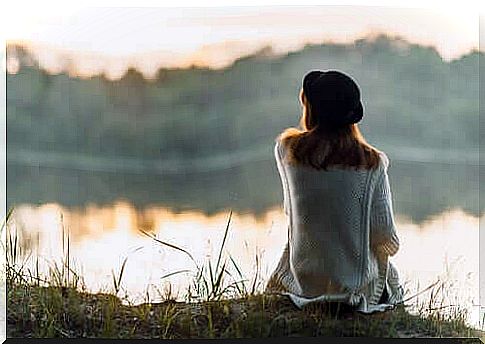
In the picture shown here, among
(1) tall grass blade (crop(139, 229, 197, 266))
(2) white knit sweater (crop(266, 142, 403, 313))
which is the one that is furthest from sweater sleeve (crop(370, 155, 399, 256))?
(1) tall grass blade (crop(139, 229, 197, 266))

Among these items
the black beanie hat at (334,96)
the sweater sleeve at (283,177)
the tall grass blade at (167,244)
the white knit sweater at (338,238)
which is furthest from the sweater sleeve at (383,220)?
the tall grass blade at (167,244)

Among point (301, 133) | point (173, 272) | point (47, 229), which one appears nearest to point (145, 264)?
point (173, 272)

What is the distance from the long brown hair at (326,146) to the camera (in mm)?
4817

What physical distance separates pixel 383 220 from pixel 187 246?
87cm

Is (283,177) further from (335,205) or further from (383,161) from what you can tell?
(383,161)

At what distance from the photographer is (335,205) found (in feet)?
15.8

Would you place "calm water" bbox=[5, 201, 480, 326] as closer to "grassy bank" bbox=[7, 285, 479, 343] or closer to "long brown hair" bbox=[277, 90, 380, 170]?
"grassy bank" bbox=[7, 285, 479, 343]

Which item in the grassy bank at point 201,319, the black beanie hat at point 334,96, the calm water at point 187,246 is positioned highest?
the black beanie hat at point 334,96

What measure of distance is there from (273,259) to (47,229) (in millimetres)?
1017

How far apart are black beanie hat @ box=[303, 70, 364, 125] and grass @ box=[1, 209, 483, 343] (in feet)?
2.10

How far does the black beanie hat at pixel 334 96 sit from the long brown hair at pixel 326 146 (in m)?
0.03

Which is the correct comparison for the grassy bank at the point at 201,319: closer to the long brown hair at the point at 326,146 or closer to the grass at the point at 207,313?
the grass at the point at 207,313

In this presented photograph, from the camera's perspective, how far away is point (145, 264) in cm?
496

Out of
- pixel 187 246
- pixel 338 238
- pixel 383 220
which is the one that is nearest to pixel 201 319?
pixel 187 246
